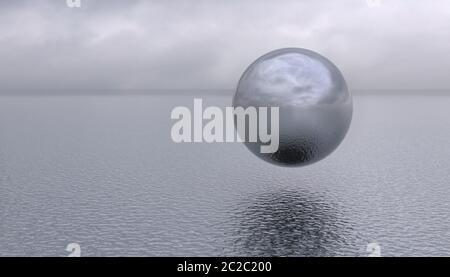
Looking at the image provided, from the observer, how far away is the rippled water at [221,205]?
28812mm

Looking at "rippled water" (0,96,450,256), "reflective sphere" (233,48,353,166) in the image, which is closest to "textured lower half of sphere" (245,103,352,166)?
"reflective sphere" (233,48,353,166)

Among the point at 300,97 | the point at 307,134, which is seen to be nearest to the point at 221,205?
the point at 307,134

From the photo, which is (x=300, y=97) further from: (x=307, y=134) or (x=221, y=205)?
(x=221, y=205)

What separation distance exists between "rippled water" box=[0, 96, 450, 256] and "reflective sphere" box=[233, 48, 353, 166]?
474cm

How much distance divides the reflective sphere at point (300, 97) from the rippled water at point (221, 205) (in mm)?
4736

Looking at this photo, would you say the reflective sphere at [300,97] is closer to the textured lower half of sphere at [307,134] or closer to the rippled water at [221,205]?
the textured lower half of sphere at [307,134]

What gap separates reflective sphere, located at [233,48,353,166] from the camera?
29.9m

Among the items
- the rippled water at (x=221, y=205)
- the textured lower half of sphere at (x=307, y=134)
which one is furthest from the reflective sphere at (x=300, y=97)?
the rippled water at (x=221, y=205)

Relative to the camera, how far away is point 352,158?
58906 millimetres

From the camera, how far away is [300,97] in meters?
29.8
